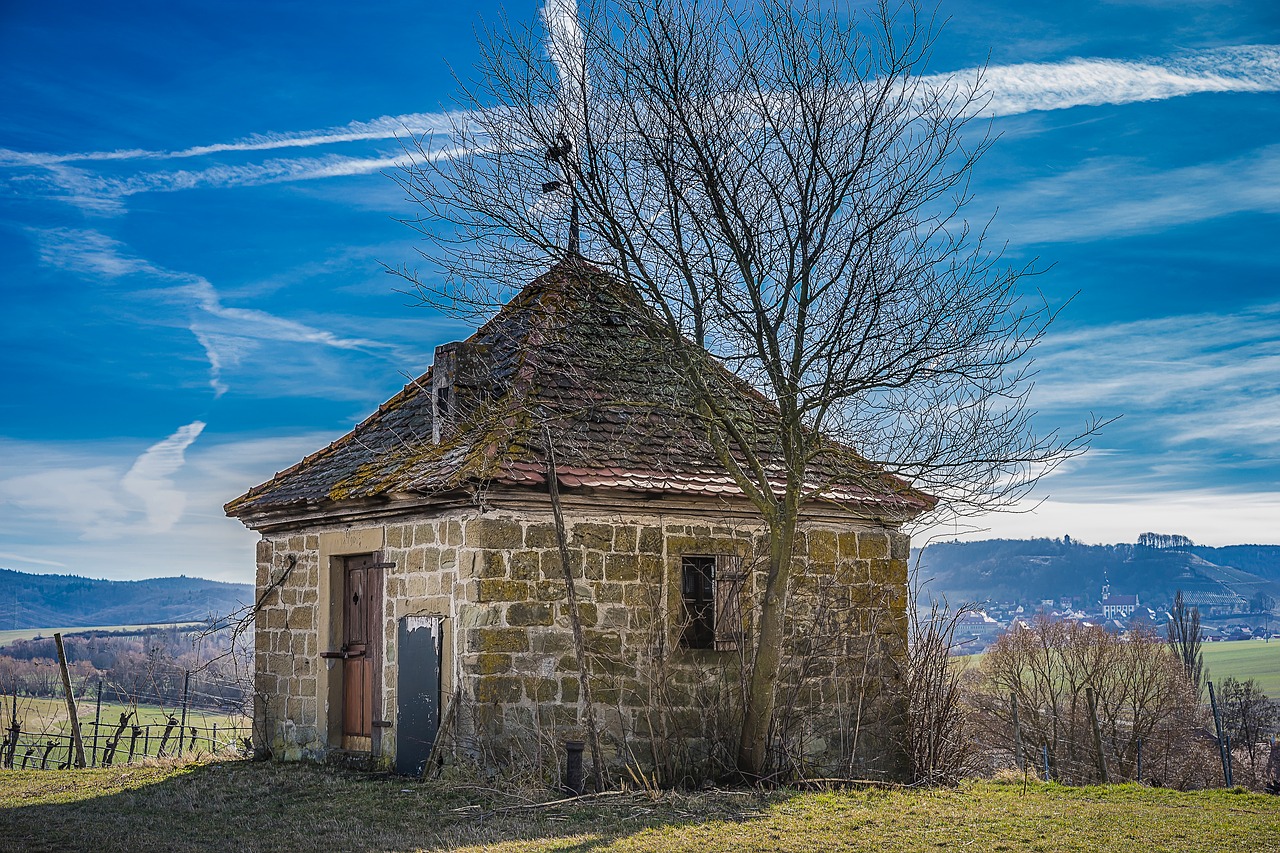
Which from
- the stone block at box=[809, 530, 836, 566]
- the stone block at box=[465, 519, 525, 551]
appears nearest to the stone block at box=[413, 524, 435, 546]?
the stone block at box=[465, 519, 525, 551]

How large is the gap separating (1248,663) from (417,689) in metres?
Answer: 106

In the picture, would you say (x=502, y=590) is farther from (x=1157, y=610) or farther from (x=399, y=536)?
(x=1157, y=610)

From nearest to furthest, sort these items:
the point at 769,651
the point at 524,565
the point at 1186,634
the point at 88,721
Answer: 1. the point at 769,651
2. the point at 524,565
3. the point at 88,721
4. the point at 1186,634

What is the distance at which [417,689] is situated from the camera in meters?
10.2

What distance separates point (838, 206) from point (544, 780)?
5501 mm

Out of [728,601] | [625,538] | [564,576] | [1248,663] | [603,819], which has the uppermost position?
[625,538]

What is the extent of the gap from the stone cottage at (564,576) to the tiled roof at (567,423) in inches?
1.4

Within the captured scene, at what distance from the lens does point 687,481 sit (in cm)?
1059

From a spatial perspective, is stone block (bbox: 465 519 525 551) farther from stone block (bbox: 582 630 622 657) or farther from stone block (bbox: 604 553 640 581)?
stone block (bbox: 582 630 622 657)

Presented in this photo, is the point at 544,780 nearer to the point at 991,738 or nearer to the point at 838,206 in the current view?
the point at 838,206

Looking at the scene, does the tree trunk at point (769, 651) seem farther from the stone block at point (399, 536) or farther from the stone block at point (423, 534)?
the stone block at point (399, 536)

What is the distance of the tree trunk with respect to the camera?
376 inches

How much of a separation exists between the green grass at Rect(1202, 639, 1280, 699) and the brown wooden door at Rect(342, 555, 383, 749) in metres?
72.4

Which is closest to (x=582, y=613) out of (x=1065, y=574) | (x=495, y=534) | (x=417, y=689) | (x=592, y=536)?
(x=592, y=536)
